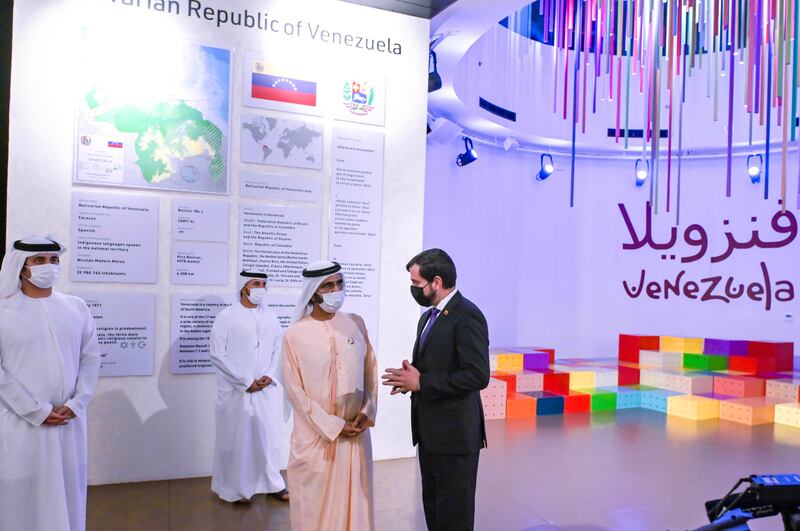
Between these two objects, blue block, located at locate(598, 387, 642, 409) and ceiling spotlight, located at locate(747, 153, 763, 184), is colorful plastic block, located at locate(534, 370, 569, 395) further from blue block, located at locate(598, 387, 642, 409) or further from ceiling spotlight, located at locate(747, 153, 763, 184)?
ceiling spotlight, located at locate(747, 153, 763, 184)

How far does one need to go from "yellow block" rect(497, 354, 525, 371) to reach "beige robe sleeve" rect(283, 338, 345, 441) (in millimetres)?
5665

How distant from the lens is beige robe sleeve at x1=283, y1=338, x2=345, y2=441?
9.17ft

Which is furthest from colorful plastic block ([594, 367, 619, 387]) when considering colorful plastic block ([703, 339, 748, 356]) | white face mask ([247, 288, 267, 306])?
white face mask ([247, 288, 267, 306])

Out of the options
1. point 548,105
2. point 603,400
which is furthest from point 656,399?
point 548,105

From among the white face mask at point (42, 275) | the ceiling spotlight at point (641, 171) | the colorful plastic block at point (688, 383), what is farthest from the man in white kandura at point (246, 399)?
the ceiling spotlight at point (641, 171)

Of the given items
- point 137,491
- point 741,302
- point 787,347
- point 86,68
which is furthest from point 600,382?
point 86,68

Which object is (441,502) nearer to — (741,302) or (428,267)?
(428,267)

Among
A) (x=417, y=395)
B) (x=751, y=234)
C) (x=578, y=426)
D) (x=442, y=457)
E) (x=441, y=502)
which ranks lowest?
(x=578, y=426)

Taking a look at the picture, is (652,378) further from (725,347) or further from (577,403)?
(577,403)

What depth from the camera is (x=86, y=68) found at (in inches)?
173

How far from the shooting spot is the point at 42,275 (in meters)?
3.13

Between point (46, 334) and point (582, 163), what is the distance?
1027cm

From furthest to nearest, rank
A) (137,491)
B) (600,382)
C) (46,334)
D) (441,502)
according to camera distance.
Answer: (600,382) < (137,491) < (46,334) < (441,502)

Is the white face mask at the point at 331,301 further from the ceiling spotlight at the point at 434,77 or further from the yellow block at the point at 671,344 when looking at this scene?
the yellow block at the point at 671,344
